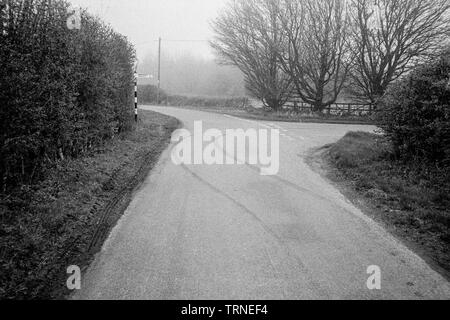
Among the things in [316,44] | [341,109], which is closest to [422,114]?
[316,44]

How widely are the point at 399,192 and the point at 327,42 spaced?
20.9 metres

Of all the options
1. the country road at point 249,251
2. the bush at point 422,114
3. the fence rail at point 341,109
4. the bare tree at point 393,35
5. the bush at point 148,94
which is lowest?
the country road at point 249,251

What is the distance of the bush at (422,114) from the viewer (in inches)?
309

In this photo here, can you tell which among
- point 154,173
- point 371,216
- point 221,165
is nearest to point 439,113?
point 371,216

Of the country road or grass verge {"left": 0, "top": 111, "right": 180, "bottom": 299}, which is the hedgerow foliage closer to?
grass verge {"left": 0, "top": 111, "right": 180, "bottom": 299}

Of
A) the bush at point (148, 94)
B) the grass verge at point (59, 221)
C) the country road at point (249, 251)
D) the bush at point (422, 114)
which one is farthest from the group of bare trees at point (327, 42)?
the grass verge at point (59, 221)

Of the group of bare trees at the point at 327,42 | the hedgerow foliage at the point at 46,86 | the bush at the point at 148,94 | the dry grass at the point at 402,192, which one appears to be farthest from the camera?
the bush at the point at 148,94

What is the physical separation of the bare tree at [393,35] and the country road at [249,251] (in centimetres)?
2003

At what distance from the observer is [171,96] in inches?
1613

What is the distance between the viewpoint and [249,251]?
460 cm

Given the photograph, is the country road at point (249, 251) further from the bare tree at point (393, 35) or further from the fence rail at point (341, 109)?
the fence rail at point (341, 109)

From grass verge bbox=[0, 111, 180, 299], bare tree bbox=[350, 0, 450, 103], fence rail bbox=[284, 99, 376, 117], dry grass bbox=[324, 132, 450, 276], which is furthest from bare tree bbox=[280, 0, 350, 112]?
grass verge bbox=[0, 111, 180, 299]
